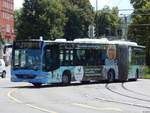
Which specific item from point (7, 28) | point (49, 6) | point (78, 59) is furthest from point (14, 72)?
point (7, 28)

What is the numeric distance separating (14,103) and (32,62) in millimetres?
12638

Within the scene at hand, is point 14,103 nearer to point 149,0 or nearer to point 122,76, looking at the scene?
point 122,76

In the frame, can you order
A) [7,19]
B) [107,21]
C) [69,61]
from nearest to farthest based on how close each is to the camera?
[69,61] → [107,21] → [7,19]

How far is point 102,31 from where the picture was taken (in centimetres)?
13625

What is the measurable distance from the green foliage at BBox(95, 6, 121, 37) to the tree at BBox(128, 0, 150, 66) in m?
48.3

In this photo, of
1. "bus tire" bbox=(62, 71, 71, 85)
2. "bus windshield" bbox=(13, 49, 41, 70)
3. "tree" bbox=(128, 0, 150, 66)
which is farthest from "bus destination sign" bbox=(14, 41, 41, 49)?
"tree" bbox=(128, 0, 150, 66)

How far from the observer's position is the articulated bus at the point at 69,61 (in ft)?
117

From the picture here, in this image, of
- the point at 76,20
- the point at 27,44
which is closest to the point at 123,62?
the point at 27,44

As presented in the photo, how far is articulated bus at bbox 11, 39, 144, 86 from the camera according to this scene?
35.7 meters

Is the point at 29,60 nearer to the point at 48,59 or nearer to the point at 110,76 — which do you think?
the point at 48,59

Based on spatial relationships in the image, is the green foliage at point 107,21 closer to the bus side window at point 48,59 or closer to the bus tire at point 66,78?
the bus tire at point 66,78

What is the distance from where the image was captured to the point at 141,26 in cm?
8456

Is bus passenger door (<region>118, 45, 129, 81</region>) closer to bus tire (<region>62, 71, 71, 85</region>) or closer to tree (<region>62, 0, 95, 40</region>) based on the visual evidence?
bus tire (<region>62, 71, 71, 85</region>)

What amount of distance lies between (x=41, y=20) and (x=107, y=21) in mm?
26811
